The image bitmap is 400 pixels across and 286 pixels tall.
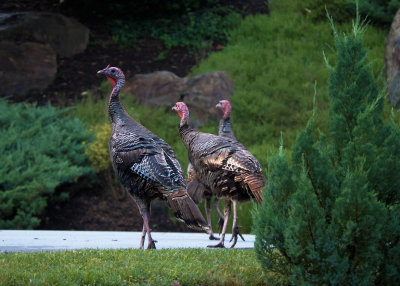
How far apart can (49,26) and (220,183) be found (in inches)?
399

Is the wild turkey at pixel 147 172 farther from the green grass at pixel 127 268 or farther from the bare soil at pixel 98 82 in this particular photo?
the bare soil at pixel 98 82

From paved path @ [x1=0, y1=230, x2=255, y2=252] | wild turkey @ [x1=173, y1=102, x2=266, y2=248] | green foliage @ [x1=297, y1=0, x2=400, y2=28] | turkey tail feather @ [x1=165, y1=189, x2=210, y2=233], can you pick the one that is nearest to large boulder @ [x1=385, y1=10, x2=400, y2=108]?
green foliage @ [x1=297, y1=0, x2=400, y2=28]

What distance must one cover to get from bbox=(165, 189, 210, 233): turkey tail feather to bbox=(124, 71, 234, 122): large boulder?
6.84m

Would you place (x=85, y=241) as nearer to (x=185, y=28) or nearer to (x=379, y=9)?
(x=185, y=28)

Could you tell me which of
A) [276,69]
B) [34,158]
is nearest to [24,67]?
[34,158]

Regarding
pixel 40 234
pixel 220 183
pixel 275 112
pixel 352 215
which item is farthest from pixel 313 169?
pixel 275 112

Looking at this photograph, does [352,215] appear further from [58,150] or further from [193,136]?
[58,150]

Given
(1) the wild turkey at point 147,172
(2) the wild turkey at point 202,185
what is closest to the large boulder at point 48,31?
(2) the wild turkey at point 202,185

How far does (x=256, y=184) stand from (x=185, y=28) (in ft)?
35.5

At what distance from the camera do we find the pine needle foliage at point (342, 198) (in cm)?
391

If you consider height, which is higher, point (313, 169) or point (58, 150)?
point (313, 169)

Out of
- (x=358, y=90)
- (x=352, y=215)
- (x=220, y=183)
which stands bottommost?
(x=220, y=183)

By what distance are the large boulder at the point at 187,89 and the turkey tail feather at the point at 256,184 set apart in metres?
6.27

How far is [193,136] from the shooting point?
7172 millimetres
